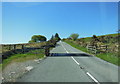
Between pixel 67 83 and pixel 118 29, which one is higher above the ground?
pixel 118 29

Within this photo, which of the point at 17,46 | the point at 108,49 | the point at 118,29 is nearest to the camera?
the point at 118,29

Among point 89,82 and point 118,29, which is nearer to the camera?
point 89,82

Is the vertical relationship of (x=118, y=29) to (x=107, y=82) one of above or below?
above

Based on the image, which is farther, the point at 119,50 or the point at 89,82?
the point at 119,50

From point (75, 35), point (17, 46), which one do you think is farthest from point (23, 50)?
point (75, 35)

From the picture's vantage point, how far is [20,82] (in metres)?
5.64

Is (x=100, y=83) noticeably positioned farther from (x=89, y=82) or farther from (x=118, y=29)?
(x=118, y=29)

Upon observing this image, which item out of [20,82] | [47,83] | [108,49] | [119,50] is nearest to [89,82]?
[47,83]

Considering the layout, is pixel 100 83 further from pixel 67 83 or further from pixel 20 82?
pixel 20 82

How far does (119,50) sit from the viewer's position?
Answer: 53.6 feet

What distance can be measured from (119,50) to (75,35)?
102243mm

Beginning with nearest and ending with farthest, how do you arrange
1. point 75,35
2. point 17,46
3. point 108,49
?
1. point 108,49
2. point 17,46
3. point 75,35

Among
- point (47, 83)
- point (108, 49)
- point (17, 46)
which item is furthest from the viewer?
point (17, 46)

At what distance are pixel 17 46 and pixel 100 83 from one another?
18.3 m
